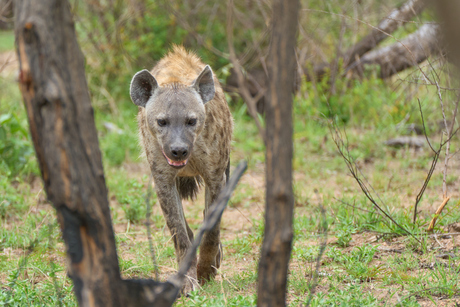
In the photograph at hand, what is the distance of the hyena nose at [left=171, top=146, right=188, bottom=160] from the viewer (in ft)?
8.79

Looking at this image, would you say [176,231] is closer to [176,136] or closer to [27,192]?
[176,136]

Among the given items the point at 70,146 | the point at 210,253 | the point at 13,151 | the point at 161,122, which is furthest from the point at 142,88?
the point at 13,151

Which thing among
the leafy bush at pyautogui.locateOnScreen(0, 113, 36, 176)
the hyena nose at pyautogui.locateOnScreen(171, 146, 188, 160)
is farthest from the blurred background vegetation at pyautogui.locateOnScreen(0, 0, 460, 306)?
the hyena nose at pyautogui.locateOnScreen(171, 146, 188, 160)

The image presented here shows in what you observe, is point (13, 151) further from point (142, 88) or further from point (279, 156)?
point (279, 156)

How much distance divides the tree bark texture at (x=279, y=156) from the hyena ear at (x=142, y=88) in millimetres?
1595

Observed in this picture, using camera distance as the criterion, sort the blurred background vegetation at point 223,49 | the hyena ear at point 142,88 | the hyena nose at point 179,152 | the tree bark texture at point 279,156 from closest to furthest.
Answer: the tree bark texture at point 279,156, the hyena nose at point 179,152, the hyena ear at point 142,88, the blurred background vegetation at point 223,49

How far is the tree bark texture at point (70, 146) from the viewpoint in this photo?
4.83 ft

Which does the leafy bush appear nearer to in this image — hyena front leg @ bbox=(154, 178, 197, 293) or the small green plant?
hyena front leg @ bbox=(154, 178, 197, 293)

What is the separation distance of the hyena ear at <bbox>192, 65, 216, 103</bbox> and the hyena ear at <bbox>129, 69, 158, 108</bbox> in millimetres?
242

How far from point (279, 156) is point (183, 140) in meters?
1.33

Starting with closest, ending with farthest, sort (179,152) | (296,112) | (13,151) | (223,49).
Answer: (179,152) < (13,151) < (296,112) < (223,49)

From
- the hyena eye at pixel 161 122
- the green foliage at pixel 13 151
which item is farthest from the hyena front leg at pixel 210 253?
the green foliage at pixel 13 151

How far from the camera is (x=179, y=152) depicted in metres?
2.69

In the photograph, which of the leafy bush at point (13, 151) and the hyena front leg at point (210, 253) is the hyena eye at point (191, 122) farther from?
the leafy bush at point (13, 151)
